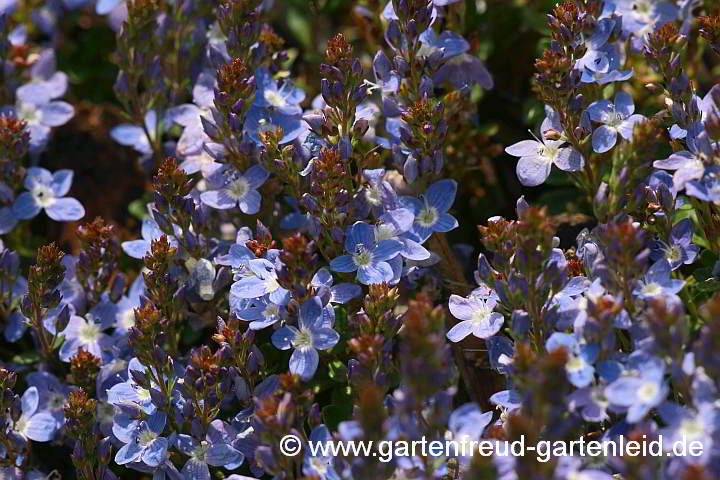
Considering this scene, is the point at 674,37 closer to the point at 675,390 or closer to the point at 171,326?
the point at 675,390

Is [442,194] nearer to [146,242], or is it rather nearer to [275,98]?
[275,98]

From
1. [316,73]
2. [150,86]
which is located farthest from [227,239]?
[316,73]

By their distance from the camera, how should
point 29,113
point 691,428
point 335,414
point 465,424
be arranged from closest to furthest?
point 691,428, point 465,424, point 335,414, point 29,113

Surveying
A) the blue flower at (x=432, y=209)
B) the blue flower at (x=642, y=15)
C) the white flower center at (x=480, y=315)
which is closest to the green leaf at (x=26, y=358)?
the blue flower at (x=432, y=209)

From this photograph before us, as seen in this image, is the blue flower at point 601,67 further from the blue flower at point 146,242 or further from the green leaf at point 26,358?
the green leaf at point 26,358

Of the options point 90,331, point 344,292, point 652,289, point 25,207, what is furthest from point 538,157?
point 25,207
